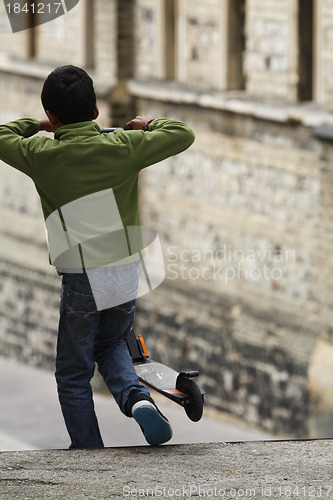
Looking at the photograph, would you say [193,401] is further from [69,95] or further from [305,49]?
[305,49]

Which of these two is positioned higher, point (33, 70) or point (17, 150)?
point (17, 150)

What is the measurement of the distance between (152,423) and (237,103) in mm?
7649

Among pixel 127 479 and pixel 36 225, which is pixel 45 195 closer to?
pixel 127 479

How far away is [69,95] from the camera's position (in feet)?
13.5

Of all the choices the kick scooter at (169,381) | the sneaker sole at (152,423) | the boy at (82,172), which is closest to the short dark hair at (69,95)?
the boy at (82,172)

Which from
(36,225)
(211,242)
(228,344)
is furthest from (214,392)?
(36,225)

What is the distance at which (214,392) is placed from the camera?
1257cm

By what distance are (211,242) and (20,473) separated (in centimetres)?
817

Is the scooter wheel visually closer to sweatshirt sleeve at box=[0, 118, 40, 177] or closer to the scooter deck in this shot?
the scooter deck

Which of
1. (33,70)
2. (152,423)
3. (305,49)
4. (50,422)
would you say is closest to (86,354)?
(152,423)

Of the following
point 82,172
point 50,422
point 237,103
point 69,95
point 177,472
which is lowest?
point 50,422

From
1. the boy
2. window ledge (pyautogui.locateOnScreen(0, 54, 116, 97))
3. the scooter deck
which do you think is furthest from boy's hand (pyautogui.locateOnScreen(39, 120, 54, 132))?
window ledge (pyautogui.locateOnScreen(0, 54, 116, 97))

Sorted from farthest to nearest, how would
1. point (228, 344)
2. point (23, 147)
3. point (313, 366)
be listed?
point (228, 344) → point (313, 366) → point (23, 147)

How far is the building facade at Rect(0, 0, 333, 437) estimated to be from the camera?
36.8ft
